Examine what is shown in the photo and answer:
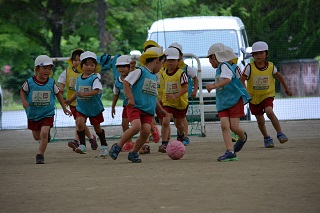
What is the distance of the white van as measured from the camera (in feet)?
71.4

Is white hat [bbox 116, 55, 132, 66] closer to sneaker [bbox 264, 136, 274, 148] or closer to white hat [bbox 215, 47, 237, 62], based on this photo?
white hat [bbox 215, 47, 237, 62]

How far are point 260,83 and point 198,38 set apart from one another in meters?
7.16

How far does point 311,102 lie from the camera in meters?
28.8

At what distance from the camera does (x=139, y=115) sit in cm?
1318

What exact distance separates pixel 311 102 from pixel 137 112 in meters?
16.4

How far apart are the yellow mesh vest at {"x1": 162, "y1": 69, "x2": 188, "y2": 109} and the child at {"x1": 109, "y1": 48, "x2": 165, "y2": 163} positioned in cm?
222

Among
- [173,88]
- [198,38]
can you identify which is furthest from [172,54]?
[198,38]

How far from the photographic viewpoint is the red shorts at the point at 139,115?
43.1 ft

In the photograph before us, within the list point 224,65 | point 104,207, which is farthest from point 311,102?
point 104,207

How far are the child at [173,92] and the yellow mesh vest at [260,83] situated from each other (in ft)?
3.61

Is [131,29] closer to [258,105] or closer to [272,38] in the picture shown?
[272,38]

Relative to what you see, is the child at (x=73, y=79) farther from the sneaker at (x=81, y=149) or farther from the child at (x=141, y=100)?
the child at (x=141, y=100)

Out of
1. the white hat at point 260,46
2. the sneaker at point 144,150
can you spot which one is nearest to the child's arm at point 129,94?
the sneaker at point 144,150

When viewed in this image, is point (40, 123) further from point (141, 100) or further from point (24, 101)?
point (141, 100)
